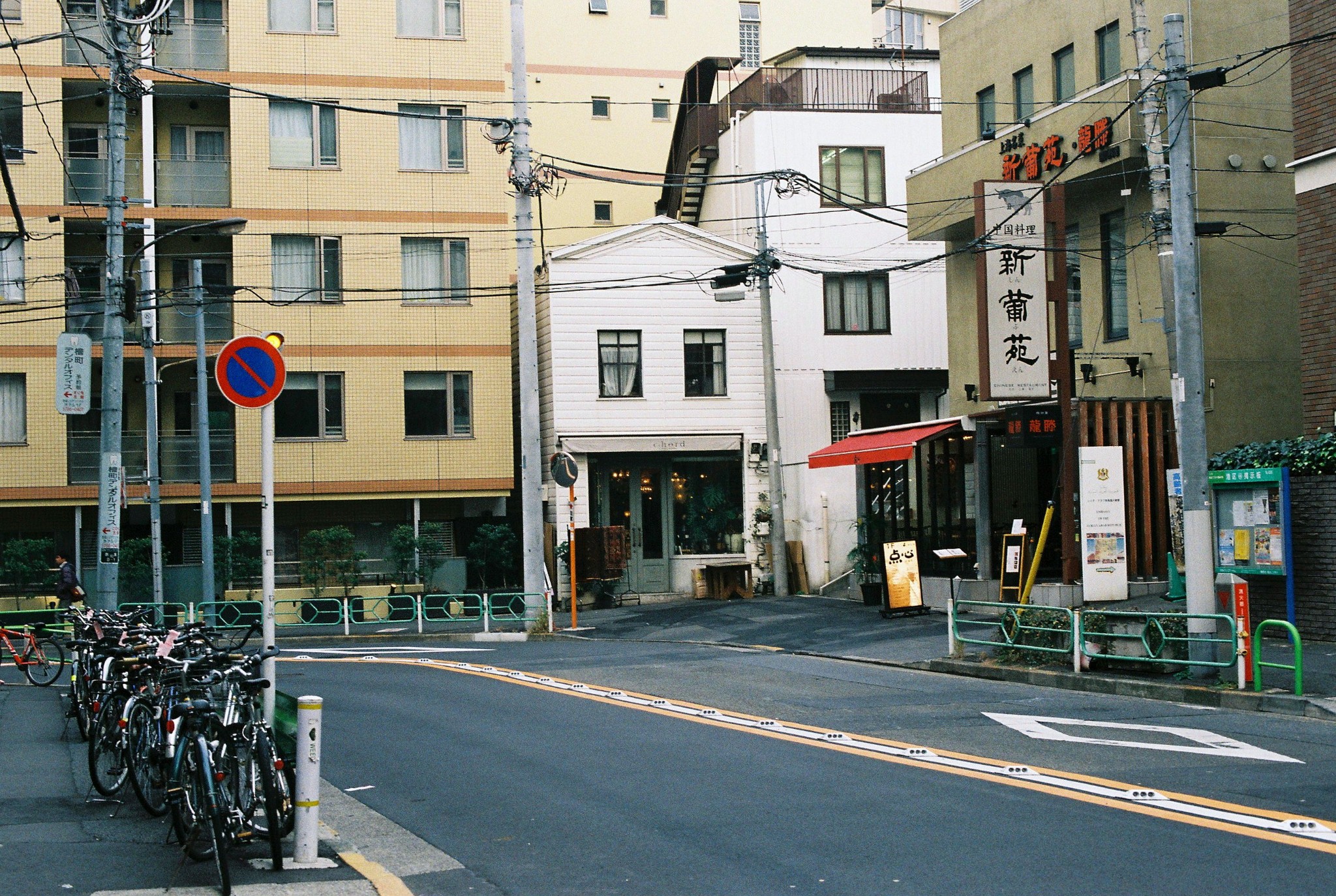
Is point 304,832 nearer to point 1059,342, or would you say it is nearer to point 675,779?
point 675,779

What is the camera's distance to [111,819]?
9.58 meters

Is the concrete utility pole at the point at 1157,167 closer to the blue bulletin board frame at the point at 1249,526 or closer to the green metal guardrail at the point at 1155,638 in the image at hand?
the blue bulletin board frame at the point at 1249,526

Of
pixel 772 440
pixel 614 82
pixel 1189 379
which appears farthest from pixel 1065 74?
pixel 614 82

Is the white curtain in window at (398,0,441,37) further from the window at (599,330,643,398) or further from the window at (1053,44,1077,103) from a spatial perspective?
the window at (1053,44,1077,103)

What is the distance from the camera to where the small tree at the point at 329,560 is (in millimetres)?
31312

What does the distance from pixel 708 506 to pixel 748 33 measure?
894 inches

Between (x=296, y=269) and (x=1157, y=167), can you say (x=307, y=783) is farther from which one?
(x=296, y=269)

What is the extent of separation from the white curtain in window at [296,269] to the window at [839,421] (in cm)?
1298

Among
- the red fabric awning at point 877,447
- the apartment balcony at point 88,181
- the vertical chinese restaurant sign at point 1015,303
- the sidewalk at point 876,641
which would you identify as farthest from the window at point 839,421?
the apartment balcony at point 88,181

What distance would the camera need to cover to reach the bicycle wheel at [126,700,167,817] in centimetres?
959

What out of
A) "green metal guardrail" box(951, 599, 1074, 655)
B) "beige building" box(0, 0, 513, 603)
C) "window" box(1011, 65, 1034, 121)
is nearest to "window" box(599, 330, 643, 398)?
"beige building" box(0, 0, 513, 603)

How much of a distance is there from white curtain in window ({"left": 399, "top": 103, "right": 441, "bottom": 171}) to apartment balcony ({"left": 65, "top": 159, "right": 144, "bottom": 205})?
6036 mm

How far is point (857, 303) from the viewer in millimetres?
35031

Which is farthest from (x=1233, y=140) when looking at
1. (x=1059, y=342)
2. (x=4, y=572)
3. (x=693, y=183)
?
(x=4, y=572)
